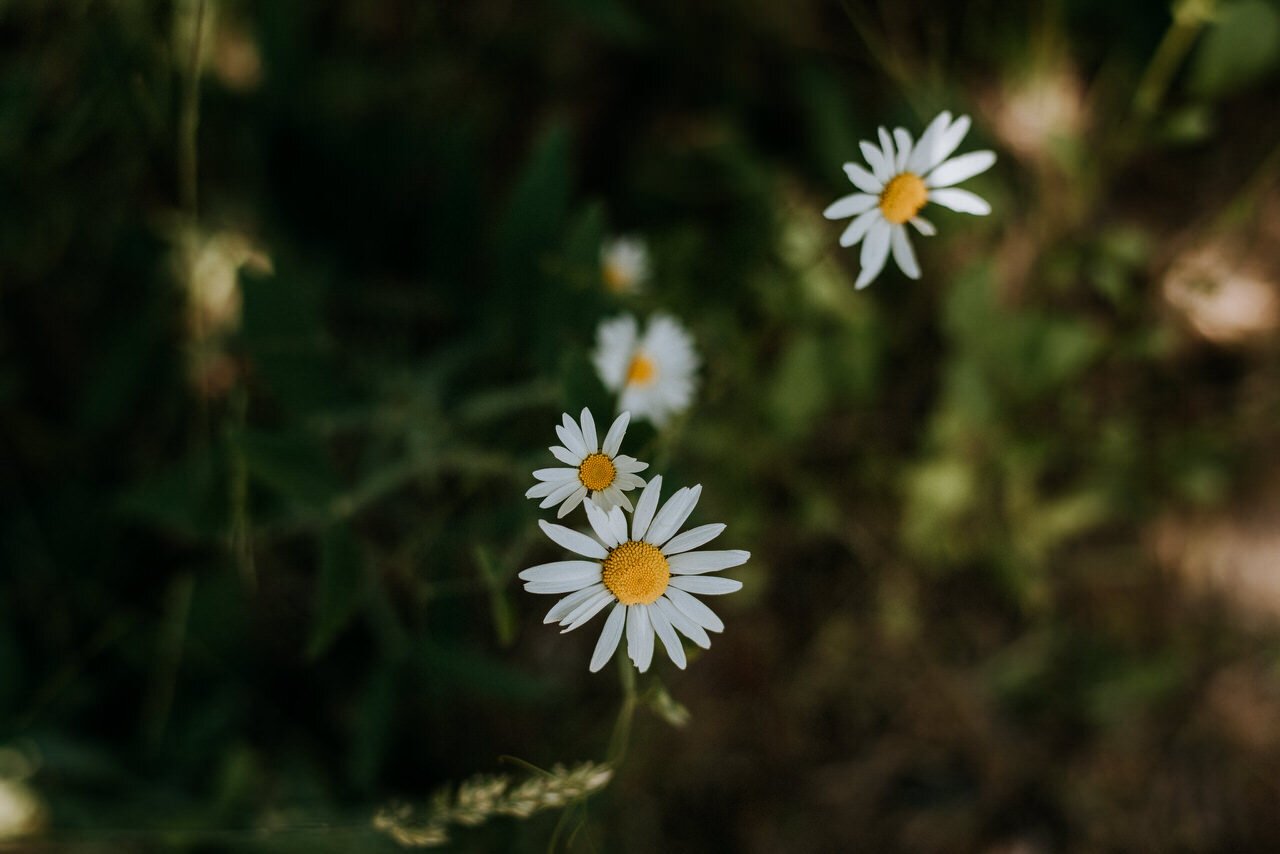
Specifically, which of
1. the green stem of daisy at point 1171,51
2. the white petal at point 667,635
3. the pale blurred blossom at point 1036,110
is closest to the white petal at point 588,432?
the white petal at point 667,635

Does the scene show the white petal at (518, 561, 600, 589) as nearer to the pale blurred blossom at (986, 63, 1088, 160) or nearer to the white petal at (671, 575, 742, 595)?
the white petal at (671, 575, 742, 595)

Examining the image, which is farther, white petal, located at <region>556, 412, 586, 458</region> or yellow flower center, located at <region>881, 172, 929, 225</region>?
yellow flower center, located at <region>881, 172, 929, 225</region>

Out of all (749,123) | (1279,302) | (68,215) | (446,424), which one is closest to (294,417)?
(446,424)

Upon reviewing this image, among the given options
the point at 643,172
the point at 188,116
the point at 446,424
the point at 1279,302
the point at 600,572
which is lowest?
the point at 600,572

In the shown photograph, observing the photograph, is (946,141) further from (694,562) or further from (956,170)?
(694,562)

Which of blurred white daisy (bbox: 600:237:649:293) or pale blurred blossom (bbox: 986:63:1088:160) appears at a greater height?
pale blurred blossom (bbox: 986:63:1088:160)

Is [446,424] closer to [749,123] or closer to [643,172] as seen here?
[643,172]

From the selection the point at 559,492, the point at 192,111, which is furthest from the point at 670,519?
the point at 192,111

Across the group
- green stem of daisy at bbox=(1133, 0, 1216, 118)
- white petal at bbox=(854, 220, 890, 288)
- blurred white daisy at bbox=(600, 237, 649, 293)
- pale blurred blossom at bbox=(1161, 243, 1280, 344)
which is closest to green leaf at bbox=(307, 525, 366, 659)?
blurred white daisy at bbox=(600, 237, 649, 293)
